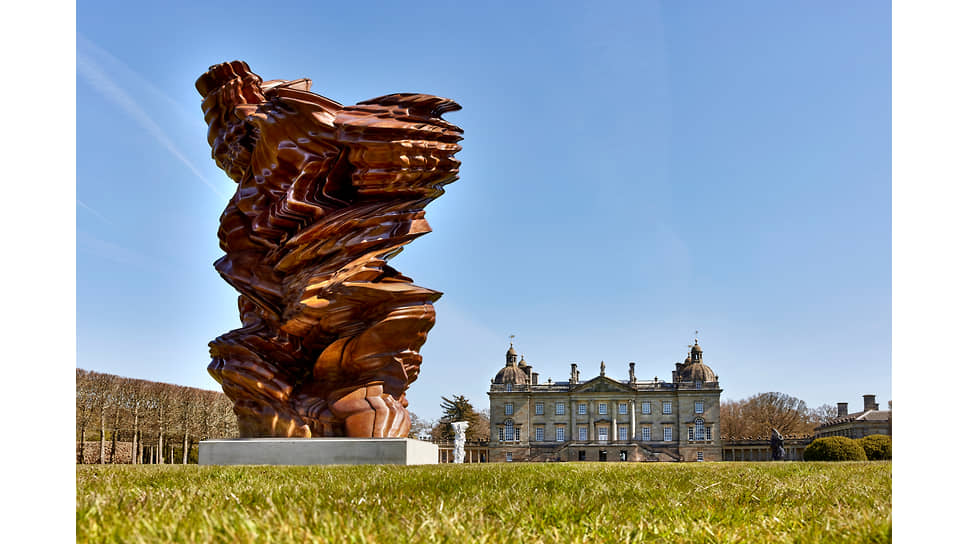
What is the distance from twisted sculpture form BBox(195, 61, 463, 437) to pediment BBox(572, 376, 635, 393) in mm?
58586

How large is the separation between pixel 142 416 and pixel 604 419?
44531mm

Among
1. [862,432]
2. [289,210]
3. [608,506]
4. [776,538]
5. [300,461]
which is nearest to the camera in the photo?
[776,538]

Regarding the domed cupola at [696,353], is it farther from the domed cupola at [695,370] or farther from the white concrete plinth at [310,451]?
the white concrete plinth at [310,451]

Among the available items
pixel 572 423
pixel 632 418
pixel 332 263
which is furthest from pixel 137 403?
pixel 632 418

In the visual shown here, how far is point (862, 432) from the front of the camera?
2494 inches

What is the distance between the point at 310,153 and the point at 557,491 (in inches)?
329

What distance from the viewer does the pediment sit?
67562 millimetres

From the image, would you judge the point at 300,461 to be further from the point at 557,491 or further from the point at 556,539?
the point at 556,539

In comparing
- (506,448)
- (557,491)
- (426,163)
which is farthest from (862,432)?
(557,491)

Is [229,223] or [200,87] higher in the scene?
[200,87]

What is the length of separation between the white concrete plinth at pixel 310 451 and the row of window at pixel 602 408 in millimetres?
58254

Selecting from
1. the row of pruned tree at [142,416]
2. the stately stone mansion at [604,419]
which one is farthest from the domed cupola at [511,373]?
the row of pruned tree at [142,416]

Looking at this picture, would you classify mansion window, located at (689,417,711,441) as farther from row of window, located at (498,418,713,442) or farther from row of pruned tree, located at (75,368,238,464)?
row of pruned tree, located at (75,368,238,464)

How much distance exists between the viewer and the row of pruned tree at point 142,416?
33.5 m
